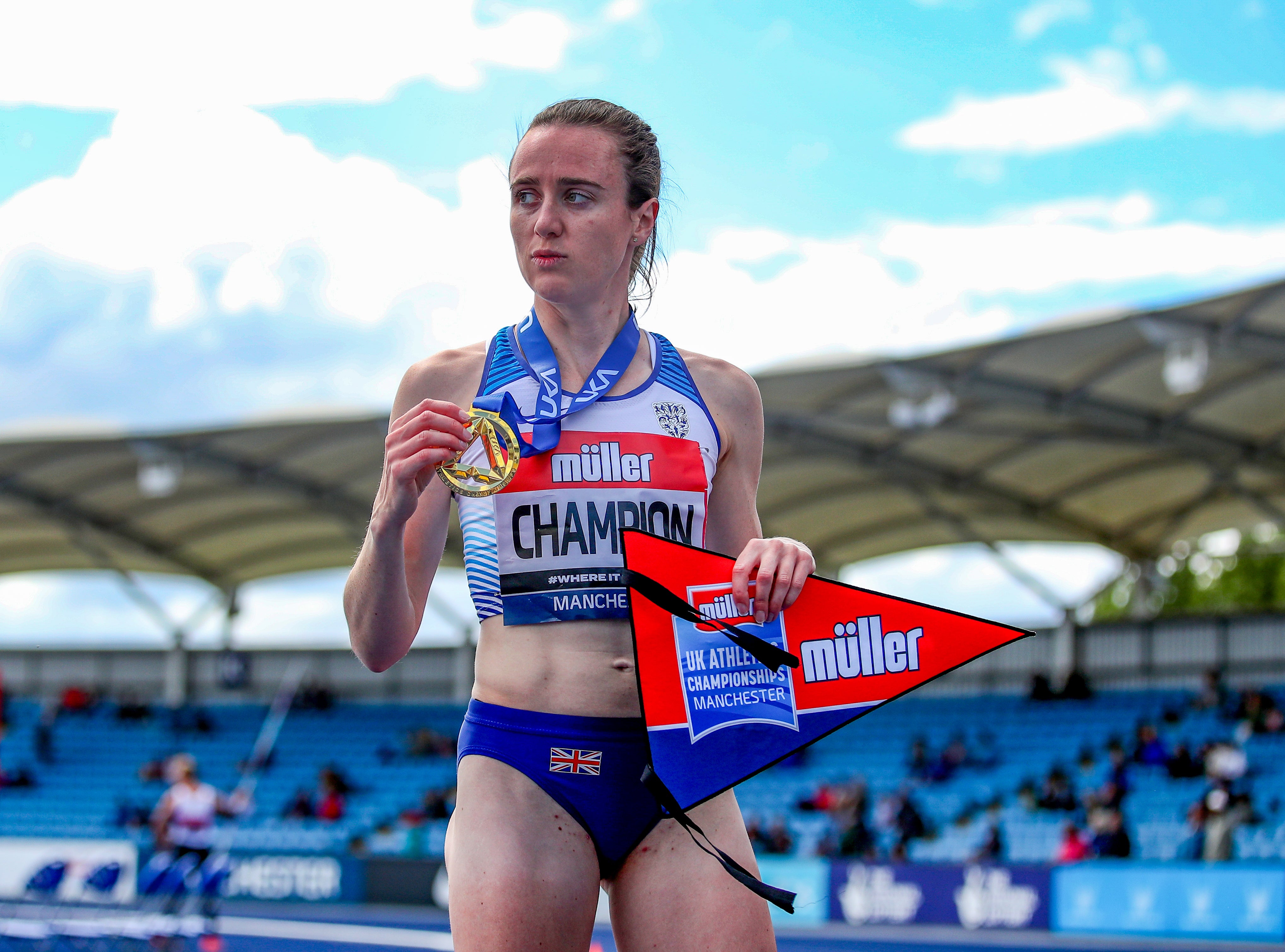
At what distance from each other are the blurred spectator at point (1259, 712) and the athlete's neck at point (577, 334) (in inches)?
904

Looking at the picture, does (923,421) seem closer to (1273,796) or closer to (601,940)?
(1273,796)

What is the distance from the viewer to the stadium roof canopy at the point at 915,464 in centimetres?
1931

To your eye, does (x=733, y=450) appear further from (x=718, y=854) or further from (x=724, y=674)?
(x=718, y=854)

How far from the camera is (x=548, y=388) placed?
238 centimetres

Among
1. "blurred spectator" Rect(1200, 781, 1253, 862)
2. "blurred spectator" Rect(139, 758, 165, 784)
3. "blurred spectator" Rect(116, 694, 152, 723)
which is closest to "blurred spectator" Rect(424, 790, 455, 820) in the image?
"blurred spectator" Rect(139, 758, 165, 784)

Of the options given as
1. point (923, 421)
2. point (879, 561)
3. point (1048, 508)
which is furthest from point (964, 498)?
point (923, 421)

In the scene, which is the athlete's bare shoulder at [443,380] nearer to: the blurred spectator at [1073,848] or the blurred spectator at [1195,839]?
the blurred spectator at [1073,848]

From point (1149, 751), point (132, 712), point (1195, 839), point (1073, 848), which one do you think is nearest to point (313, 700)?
point (132, 712)

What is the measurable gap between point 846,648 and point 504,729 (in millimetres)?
606

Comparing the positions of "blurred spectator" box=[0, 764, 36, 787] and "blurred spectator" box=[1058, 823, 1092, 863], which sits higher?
"blurred spectator" box=[0, 764, 36, 787]

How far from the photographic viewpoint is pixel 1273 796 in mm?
19844

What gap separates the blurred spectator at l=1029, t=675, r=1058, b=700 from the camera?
2872cm

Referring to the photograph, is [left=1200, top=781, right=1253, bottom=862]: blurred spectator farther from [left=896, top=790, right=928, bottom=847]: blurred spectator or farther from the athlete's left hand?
the athlete's left hand

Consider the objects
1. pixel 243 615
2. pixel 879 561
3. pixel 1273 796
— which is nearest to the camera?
pixel 1273 796
